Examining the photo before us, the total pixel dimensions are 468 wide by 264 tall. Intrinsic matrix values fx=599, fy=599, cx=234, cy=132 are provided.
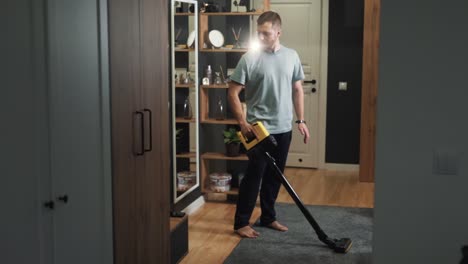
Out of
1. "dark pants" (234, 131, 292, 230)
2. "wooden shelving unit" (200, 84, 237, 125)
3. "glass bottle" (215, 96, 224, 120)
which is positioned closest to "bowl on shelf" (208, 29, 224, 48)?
"wooden shelving unit" (200, 84, 237, 125)

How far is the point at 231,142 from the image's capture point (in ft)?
16.7

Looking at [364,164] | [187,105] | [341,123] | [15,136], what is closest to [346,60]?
[341,123]

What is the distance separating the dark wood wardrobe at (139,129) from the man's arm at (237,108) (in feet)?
3.11

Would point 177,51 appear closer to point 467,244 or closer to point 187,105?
point 187,105

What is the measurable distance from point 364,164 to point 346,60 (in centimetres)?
124

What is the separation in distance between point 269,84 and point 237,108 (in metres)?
0.28

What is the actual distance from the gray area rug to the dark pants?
6.3 inches

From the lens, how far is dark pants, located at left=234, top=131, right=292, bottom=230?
4203 mm

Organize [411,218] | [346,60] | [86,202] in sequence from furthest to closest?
[346,60] < [86,202] < [411,218]

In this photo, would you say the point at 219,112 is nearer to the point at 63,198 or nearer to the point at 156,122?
the point at 156,122

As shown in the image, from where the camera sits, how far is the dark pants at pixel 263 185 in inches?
165

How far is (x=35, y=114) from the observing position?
2029 mm

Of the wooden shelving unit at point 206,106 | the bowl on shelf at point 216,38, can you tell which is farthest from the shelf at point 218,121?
the bowl on shelf at point 216,38

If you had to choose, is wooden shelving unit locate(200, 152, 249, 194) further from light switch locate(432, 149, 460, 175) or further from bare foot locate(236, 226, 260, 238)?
light switch locate(432, 149, 460, 175)
